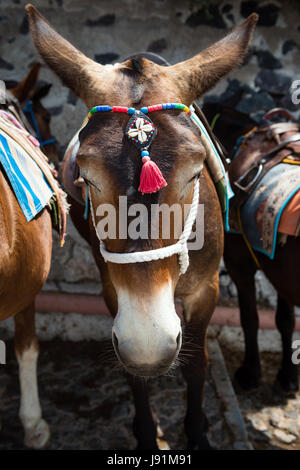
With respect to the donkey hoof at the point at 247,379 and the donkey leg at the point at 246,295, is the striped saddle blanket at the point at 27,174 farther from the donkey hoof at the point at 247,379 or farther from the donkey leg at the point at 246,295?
the donkey hoof at the point at 247,379

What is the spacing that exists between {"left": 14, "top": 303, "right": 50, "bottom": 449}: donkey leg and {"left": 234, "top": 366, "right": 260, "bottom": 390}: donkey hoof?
1395mm

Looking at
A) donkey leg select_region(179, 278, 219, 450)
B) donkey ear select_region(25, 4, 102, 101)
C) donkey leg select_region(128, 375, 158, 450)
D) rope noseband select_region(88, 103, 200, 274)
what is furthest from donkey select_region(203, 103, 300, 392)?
donkey ear select_region(25, 4, 102, 101)

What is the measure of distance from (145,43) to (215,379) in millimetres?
2790

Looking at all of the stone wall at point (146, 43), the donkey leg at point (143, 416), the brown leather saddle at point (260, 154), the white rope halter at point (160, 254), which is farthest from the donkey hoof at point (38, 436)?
the brown leather saddle at point (260, 154)

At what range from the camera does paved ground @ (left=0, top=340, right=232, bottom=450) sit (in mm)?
2320

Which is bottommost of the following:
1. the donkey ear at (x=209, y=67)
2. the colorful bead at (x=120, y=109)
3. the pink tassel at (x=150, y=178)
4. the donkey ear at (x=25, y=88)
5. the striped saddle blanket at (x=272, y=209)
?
the striped saddle blanket at (x=272, y=209)

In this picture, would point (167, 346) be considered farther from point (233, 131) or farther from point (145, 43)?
point (145, 43)

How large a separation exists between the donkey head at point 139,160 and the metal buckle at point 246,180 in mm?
911

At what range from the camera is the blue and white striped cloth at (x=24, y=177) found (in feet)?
5.06

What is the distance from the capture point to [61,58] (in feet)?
4.62

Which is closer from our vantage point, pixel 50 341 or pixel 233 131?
pixel 233 131

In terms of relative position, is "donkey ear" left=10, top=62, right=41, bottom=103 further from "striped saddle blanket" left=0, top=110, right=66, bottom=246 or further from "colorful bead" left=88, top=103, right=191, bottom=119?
"colorful bead" left=88, top=103, right=191, bottom=119

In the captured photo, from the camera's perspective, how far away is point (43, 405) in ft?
8.51
